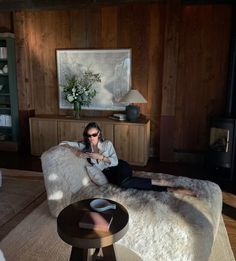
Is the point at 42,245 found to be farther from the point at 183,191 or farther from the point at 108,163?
the point at 183,191

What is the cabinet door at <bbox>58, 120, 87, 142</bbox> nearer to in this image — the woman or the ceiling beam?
the woman

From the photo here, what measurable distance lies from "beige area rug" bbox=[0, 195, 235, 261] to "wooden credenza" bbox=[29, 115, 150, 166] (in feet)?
6.16

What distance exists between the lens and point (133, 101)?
4145 mm

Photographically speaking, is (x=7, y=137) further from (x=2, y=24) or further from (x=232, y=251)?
(x=232, y=251)

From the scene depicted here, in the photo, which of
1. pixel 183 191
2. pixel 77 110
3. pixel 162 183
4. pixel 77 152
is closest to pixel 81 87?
pixel 77 110

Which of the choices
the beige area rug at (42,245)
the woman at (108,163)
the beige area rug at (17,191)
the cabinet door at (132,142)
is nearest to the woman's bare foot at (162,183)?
the woman at (108,163)

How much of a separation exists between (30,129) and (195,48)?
3.14 meters

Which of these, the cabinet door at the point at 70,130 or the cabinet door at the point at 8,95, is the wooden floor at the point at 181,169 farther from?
the cabinet door at the point at 70,130

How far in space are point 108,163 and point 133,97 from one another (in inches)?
68.6

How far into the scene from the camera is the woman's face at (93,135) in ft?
8.51

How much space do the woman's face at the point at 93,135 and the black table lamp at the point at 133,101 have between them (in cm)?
165

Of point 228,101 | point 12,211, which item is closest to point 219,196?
point 228,101

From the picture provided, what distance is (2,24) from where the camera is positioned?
498 cm

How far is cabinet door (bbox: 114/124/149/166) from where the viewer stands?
4.20 metres
